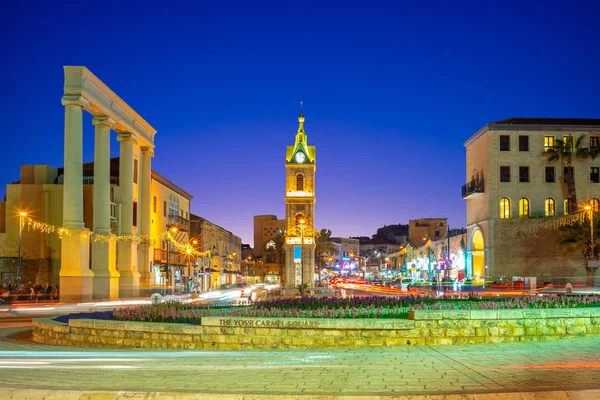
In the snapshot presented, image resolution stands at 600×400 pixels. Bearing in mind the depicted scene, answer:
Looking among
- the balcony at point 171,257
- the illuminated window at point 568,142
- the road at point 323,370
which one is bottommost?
the road at point 323,370

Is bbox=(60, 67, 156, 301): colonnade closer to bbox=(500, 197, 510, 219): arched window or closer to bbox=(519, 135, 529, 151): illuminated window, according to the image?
bbox=(500, 197, 510, 219): arched window

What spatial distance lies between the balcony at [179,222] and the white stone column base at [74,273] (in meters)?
27.5

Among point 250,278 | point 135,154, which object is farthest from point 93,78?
point 250,278

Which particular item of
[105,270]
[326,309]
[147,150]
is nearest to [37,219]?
[147,150]

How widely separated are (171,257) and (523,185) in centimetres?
3606

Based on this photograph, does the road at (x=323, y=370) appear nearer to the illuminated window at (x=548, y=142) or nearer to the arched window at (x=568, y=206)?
the arched window at (x=568, y=206)

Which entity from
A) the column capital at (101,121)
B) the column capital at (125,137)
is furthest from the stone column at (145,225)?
the column capital at (101,121)

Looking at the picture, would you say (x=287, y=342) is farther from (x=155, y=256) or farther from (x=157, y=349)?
(x=155, y=256)

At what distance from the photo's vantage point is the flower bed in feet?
58.4

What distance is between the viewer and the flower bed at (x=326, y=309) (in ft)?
58.4

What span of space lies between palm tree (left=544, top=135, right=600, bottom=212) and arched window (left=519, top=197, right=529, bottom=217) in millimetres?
4133

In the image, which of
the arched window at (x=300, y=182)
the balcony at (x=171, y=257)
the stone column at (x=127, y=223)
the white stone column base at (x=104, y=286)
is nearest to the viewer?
the white stone column base at (x=104, y=286)

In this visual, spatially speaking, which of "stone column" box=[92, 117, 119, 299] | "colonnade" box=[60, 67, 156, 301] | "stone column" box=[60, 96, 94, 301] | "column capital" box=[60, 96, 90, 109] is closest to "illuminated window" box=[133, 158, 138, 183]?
"colonnade" box=[60, 67, 156, 301]

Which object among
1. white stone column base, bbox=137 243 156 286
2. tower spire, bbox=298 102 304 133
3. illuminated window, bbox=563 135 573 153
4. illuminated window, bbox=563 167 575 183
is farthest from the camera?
tower spire, bbox=298 102 304 133
